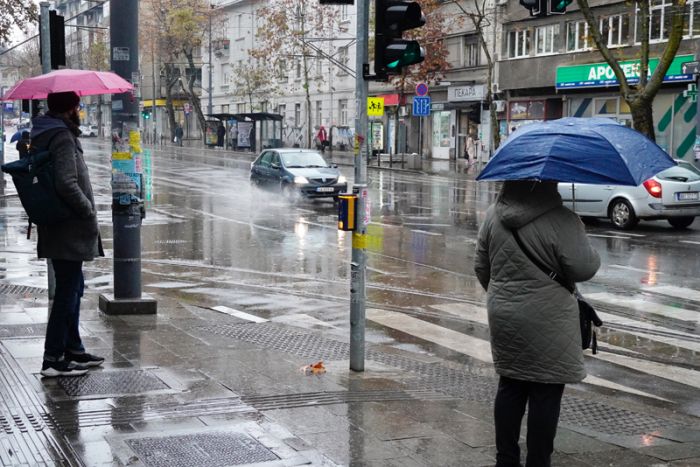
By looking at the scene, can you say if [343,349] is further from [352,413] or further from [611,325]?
[611,325]

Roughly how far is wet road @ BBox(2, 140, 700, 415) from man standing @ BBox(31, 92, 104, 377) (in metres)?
3.51

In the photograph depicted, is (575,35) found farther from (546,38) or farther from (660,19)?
(660,19)

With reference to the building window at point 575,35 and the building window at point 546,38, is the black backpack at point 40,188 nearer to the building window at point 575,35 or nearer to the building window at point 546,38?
the building window at point 575,35

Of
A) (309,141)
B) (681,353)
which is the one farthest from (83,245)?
(309,141)

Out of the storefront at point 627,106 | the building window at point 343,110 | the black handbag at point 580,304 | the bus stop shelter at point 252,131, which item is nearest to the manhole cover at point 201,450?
the black handbag at point 580,304

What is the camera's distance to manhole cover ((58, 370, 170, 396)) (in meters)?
6.78

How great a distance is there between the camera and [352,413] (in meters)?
6.39

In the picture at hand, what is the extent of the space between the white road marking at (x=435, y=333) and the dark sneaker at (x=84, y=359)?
11.5ft

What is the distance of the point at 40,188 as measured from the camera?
6824mm

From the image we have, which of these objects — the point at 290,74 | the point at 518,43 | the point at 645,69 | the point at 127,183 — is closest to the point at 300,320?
the point at 127,183

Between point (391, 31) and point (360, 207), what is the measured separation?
4.57ft

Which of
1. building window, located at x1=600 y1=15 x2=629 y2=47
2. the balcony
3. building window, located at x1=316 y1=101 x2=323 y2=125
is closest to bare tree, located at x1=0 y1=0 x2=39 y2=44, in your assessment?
building window, located at x1=600 y1=15 x2=629 y2=47

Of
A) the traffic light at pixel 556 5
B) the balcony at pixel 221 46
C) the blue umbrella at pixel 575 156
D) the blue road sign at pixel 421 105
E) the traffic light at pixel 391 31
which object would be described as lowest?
the blue umbrella at pixel 575 156

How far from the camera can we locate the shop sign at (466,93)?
47438mm
